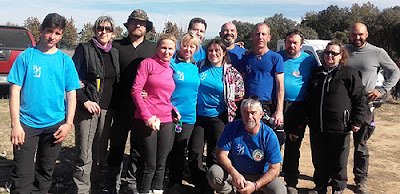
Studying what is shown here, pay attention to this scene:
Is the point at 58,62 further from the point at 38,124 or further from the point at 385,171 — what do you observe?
the point at 385,171

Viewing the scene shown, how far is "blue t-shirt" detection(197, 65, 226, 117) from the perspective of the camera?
4.02 meters

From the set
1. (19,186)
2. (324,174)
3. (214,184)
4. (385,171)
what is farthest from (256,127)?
(385,171)

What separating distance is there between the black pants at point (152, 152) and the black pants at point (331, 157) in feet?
5.87

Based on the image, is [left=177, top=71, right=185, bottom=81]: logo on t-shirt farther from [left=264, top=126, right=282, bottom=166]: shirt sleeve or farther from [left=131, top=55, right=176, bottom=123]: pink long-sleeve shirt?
[left=264, top=126, right=282, bottom=166]: shirt sleeve

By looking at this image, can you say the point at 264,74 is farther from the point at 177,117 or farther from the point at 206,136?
the point at 177,117

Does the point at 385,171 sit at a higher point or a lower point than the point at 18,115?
lower

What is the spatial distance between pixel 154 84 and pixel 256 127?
1.12 meters

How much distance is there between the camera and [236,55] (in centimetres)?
469

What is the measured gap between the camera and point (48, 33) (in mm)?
3180

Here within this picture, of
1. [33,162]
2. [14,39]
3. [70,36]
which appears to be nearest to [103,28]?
[33,162]

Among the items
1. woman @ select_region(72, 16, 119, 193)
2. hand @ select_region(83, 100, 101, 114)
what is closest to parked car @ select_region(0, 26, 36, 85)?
woman @ select_region(72, 16, 119, 193)

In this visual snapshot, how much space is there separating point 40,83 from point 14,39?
9.22m

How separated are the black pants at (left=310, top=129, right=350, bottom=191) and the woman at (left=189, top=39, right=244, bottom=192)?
1134 mm

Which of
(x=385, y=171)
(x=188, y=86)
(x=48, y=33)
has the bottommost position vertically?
(x=385, y=171)
